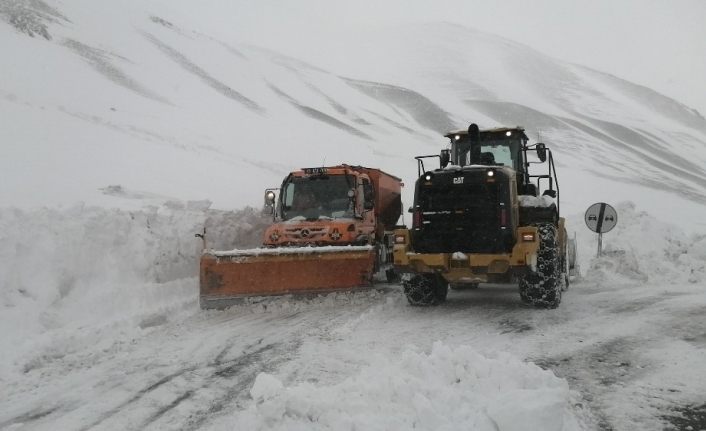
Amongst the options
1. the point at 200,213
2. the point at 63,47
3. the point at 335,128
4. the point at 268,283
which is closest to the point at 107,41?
the point at 63,47

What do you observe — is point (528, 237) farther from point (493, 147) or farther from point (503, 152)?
point (493, 147)

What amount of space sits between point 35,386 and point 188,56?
3791cm

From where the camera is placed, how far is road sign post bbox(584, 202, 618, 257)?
500 inches

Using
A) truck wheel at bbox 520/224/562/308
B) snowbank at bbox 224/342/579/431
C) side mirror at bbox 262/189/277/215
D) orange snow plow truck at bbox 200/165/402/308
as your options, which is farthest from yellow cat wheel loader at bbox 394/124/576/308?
snowbank at bbox 224/342/579/431

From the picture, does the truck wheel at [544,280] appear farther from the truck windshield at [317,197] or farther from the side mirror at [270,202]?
the side mirror at [270,202]

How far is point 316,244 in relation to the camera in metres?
10.0

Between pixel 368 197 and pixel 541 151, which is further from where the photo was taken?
pixel 368 197

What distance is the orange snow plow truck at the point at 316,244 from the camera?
28.7 feet

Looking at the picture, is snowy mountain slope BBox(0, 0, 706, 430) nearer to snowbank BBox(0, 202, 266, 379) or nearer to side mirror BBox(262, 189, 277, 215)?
snowbank BBox(0, 202, 266, 379)

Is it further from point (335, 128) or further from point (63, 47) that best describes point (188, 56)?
point (335, 128)

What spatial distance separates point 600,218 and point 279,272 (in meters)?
7.73

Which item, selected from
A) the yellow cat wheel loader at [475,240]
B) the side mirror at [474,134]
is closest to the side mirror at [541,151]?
the yellow cat wheel loader at [475,240]

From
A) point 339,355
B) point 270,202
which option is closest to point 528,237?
point 339,355

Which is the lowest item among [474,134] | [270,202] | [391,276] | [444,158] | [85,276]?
[391,276]
